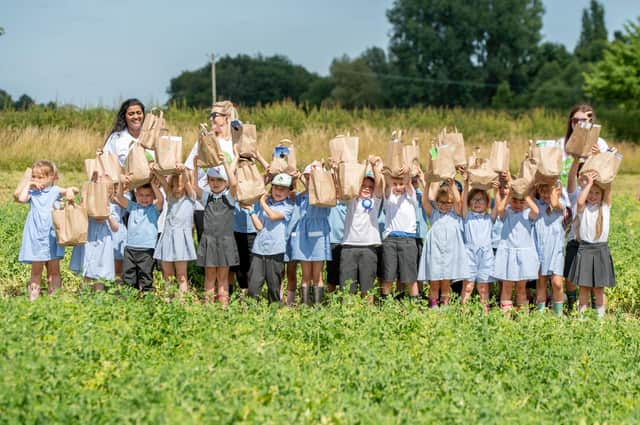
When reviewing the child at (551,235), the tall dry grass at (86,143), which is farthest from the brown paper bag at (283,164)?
the tall dry grass at (86,143)

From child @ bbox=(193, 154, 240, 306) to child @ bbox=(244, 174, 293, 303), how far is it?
0.70 feet

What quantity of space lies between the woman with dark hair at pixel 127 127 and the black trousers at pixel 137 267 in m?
1.10

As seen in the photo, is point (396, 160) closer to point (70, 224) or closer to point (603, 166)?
point (603, 166)

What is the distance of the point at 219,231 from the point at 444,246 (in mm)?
2185

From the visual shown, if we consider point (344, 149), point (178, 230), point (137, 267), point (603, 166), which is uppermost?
point (344, 149)

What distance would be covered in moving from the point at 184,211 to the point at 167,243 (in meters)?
0.36

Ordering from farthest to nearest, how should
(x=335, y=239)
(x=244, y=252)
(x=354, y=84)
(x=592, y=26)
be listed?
(x=592, y=26), (x=354, y=84), (x=335, y=239), (x=244, y=252)

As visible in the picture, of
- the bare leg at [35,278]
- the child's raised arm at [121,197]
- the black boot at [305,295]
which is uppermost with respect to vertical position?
the child's raised arm at [121,197]

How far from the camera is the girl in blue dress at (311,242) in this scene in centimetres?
833

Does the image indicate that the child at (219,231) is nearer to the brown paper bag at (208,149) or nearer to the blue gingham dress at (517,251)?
the brown paper bag at (208,149)

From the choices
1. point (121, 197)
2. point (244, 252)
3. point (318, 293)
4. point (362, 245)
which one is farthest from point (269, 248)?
point (121, 197)

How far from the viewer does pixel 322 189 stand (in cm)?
803

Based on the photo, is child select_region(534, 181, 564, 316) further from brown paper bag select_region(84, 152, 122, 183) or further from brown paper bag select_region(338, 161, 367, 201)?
brown paper bag select_region(84, 152, 122, 183)

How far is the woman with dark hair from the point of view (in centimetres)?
870
